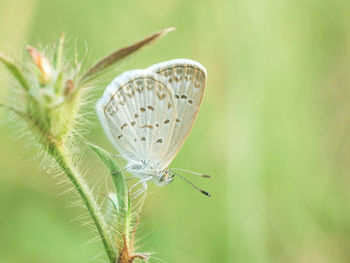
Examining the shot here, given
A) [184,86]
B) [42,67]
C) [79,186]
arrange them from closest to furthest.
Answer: [42,67]
[79,186]
[184,86]

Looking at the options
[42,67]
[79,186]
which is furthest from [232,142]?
[42,67]

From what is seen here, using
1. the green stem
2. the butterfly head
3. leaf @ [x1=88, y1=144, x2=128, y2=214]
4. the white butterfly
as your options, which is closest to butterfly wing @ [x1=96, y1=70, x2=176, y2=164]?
the white butterfly

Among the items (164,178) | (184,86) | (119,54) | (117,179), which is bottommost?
(164,178)

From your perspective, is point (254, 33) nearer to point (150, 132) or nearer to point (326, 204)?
point (326, 204)

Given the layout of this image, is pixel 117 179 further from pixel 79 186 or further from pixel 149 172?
pixel 149 172

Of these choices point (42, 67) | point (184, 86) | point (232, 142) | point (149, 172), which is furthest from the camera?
point (232, 142)

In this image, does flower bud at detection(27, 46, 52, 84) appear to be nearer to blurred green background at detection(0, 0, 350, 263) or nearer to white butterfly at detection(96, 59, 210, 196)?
white butterfly at detection(96, 59, 210, 196)

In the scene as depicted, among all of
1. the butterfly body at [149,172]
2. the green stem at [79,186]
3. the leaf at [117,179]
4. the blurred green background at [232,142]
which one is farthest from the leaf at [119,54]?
the blurred green background at [232,142]
